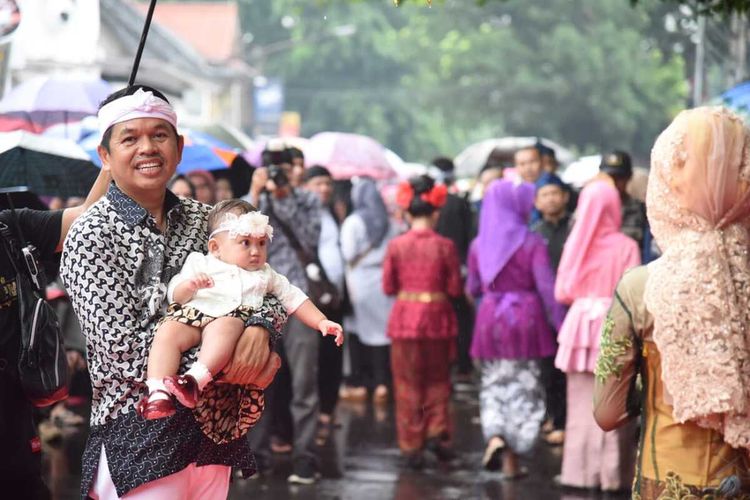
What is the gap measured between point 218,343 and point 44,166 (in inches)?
160

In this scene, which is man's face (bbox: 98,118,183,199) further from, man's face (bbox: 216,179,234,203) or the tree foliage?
the tree foliage

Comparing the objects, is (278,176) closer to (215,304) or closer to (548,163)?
(548,163)

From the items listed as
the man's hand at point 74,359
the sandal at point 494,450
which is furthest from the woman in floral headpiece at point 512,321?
the man's hand at point 74,359

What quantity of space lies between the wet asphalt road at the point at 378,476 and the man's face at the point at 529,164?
2247 millimetres

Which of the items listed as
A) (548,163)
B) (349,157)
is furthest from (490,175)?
(548,163)

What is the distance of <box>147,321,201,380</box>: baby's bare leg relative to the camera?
4.56m

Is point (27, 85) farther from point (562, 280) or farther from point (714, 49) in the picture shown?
point (714, 49)

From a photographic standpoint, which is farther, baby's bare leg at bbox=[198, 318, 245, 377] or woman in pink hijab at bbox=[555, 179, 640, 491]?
woman in pink hijab at bbox=[555, 179, 640, 491]

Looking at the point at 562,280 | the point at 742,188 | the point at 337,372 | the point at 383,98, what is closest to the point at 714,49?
the point at 337,372

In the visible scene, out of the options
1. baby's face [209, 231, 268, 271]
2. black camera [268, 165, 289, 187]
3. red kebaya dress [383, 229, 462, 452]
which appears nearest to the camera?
baby's face [209, 231, 268, 271]

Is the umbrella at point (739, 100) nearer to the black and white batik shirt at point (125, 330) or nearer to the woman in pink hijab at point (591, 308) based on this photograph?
the woman in pink hijab at point (591, 308)

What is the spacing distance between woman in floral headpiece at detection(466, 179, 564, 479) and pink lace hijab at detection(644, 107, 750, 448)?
527 centimetres

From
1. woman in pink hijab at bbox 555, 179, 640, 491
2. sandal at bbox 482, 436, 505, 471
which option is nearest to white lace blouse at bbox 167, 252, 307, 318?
woman in pink hijab at bbox 555, 179, 640, 491

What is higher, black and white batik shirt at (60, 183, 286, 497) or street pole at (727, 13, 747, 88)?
street pole at (727, 13, 747, 88)
